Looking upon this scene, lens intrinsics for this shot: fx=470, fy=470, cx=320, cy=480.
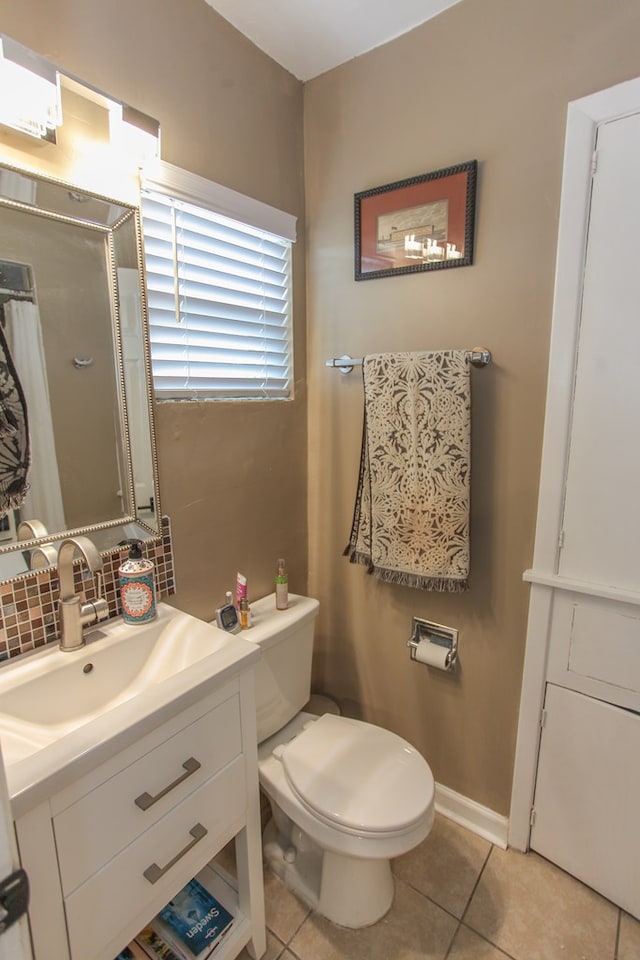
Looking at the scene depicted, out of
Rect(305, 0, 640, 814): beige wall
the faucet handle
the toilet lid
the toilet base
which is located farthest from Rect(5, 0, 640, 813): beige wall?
the toilet base

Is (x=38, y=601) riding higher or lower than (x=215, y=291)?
lower

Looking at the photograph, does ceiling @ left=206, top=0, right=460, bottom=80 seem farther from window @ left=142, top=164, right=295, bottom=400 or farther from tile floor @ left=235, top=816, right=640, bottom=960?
tile floor @ left=235, top=816, right=640, bottom=960

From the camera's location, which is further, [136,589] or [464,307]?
[464,307]

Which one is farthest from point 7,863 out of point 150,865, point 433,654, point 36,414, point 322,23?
point 322,23

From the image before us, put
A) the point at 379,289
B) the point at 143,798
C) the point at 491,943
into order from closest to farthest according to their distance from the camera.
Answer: the point at 143,798 < the point at 491,943 < the point at 379,289

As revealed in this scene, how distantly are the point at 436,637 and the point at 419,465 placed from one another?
607 millimetres

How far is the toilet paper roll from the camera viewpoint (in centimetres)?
151

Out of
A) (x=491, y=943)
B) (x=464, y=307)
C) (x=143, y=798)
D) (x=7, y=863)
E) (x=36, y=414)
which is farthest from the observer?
(x=464, y=307)

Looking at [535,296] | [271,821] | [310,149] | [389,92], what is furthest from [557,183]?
[271,821]

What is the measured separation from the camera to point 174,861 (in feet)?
3.18

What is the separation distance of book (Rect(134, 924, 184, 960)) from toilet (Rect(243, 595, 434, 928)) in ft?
1.24

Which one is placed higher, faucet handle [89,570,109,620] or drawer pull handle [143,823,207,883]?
faucet handle [89,570,109,620]

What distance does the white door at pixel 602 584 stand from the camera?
114 centimetres

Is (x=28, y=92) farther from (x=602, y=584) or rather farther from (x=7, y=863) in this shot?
(x=602, y=584)
